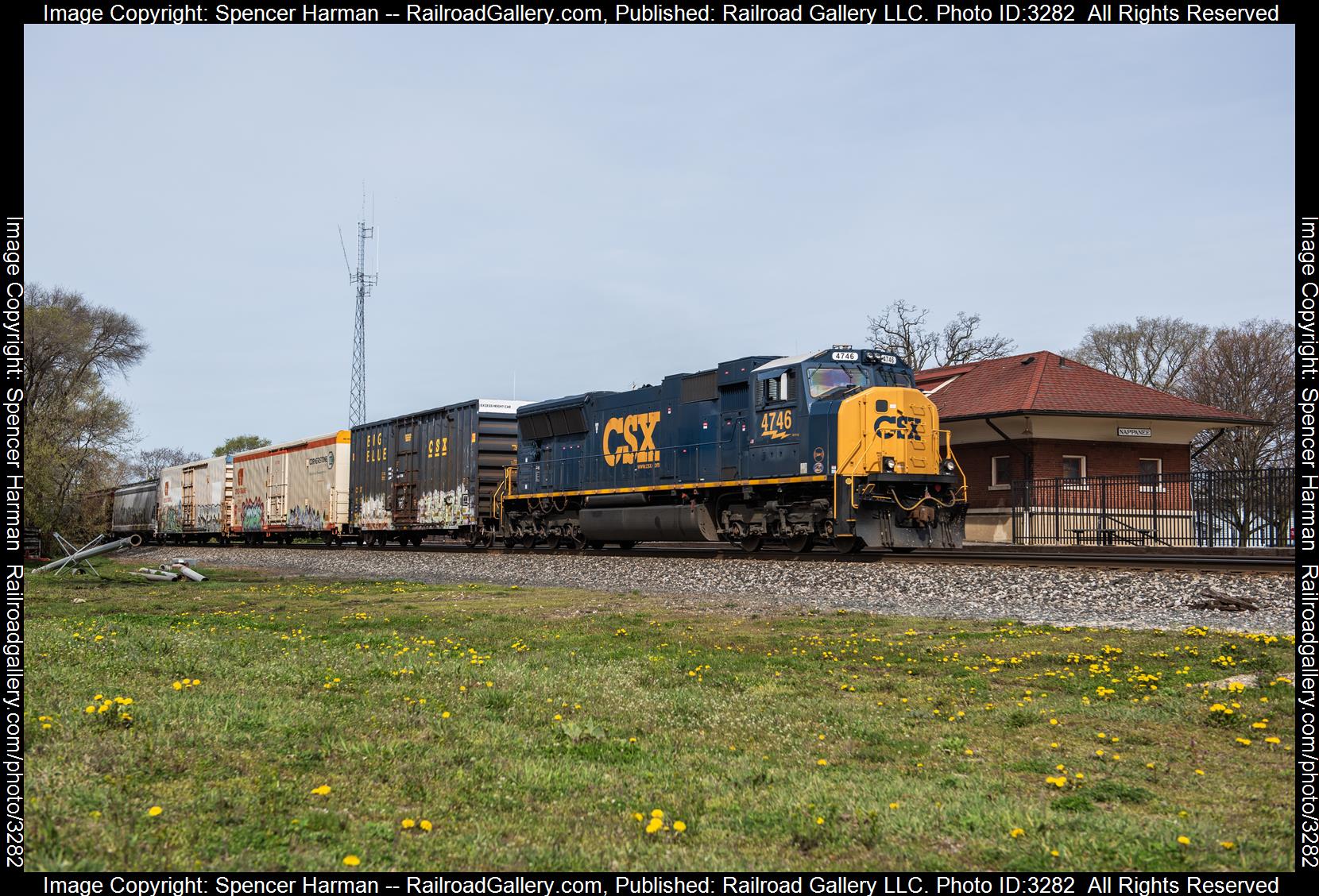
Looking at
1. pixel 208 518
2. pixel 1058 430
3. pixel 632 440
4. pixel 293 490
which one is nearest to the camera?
pixel 632 440

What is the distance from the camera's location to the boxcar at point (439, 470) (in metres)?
30.1

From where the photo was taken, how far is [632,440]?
25031mm

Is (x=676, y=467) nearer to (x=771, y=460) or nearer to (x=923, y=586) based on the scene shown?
(x=771, y=460)

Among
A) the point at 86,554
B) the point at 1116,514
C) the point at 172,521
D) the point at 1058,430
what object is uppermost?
the point at 1058,430

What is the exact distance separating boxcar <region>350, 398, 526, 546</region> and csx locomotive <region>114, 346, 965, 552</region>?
58 millimetres

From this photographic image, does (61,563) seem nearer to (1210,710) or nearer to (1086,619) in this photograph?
(1086,619)

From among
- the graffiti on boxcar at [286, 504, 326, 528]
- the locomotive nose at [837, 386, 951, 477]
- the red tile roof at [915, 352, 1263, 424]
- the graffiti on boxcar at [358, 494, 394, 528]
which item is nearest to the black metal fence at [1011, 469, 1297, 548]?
the red tile roof at [915, 352, 1263, 424]

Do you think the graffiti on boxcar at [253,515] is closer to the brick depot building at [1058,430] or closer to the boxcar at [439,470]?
the boxcar at [439,470]

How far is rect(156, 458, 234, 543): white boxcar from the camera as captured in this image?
45.0 metres

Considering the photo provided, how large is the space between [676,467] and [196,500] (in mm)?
32948

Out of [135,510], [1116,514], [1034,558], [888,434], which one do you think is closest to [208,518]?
[135,510]

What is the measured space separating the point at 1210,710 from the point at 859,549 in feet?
48.2

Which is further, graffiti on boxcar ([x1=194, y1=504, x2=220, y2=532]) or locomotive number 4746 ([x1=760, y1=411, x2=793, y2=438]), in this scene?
graffiti on boxcar ([x1=194, y1=504, x2=220, y2=532])

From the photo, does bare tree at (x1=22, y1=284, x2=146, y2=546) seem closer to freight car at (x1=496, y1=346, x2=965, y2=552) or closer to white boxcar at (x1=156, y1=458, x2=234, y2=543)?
white boxcar at (x1=156, y1=458, x2=234, y2=543)
